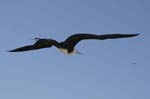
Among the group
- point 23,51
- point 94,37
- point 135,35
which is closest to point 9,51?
point 23,51

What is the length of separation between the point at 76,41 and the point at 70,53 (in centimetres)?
89

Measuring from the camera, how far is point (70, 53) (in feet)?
102

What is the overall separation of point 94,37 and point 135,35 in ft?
7.93

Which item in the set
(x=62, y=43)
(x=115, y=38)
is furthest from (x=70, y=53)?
(x=115, y=38)

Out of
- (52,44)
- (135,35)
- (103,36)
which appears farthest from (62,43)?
(135,35)

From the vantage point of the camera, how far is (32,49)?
3416 centimetres

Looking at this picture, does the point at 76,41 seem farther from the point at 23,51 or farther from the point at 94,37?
the point at 23,51

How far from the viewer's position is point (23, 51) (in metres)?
34.1

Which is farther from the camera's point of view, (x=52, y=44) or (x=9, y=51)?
(x=9, y=51)

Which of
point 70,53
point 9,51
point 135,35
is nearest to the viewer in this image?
point 135,35

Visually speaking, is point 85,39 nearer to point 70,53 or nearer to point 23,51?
point 70,53

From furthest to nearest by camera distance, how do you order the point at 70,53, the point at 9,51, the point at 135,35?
1. the point at 9,51
2. the point at 70,53
3. the point at 135,35

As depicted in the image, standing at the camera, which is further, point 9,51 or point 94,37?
point 9,51

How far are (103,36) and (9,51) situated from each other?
6.80 metres
